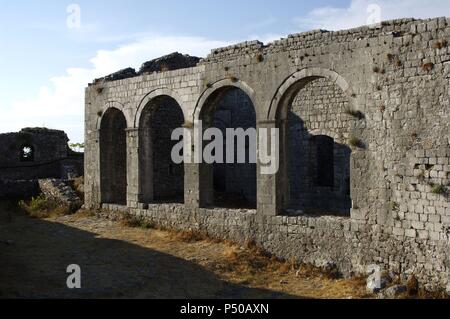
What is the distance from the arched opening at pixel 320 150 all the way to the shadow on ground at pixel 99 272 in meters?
5.55

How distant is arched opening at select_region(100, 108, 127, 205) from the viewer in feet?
49.6

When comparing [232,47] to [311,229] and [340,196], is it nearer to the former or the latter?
[340,196]

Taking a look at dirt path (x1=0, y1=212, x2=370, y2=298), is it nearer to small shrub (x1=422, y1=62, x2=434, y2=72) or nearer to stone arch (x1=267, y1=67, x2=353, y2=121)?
stone arch (x1=267, y1=67, x2=353, y2=121)

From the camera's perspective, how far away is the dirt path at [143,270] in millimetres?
8227

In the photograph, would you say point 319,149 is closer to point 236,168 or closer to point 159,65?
point 236,168

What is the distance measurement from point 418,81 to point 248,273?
5019 mm

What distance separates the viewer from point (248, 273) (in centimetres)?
945

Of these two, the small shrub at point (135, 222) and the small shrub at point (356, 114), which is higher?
the small shrub at point (356, 114)

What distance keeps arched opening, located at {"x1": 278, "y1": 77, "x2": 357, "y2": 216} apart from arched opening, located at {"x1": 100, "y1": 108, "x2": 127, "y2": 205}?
5727mm

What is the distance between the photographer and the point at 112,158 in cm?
1531

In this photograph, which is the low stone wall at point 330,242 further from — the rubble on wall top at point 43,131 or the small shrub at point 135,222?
the rubble on wall top at point 43,131

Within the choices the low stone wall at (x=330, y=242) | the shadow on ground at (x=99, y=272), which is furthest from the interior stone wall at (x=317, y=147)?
the shadow on ground at (x=99, y=272)

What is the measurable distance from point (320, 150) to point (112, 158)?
737 cm

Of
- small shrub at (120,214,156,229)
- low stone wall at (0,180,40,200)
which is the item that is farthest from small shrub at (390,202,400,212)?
low stone wall at (0,180,40,200)
